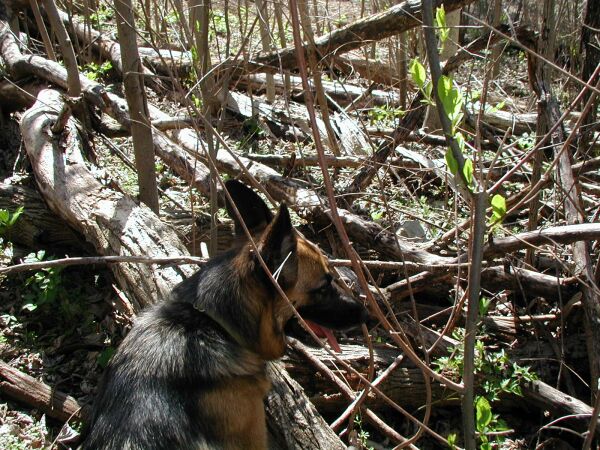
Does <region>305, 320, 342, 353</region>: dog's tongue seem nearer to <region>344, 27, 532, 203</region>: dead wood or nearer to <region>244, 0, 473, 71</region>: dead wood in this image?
<region>344, 27, 532, 203</region>: dead wood

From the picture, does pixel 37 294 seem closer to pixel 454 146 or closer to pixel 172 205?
pixel 172 205

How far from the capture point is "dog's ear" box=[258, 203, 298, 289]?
3004mm

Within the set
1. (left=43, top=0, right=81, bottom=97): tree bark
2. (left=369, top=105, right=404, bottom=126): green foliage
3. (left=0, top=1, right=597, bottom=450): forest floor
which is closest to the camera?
(left=0, top=1, right=597, bottom=450): forest floor

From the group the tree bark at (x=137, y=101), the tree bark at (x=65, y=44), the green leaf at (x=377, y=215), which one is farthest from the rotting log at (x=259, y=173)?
the tree bark at (x=137, y=101)

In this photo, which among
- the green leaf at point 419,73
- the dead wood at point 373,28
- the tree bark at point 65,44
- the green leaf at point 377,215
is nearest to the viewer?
the green leaf at point 419,73

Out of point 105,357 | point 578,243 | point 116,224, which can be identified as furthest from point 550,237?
point 105,357

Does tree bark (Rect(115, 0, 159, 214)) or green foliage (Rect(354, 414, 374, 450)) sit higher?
tree bark (Rect(115, 0, 159, 214))

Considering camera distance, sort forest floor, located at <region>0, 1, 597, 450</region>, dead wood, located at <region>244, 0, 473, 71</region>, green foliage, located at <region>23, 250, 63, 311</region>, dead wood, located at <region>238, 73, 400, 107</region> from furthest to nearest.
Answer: dead wood, located at <region>238, 73, 400, 107</region>, dead wood, located at <region>244, 0, 473, 71</region>, green foliage, located at <region>23, 250, 63, 311</region>, forest floor, located at <region>0, 1, 597, 450</region>

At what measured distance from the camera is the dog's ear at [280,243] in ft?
9.86

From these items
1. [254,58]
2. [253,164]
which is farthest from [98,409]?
[254,58]

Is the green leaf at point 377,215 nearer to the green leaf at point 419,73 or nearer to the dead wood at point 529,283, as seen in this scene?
the dead wood at point 529,283

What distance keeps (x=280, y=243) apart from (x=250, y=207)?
A: 2.32 feet

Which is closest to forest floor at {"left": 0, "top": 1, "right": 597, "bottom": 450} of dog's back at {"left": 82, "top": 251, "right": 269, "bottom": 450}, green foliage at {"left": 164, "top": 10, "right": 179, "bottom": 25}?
dog's back at {"left": 82, "top": 251, "right": 269, "bottom": 450}

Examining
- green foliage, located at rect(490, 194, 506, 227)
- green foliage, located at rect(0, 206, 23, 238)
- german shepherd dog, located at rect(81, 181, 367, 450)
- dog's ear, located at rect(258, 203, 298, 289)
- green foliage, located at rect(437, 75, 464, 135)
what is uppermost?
green foliage, located at rect(437, 75, 464, 135)
